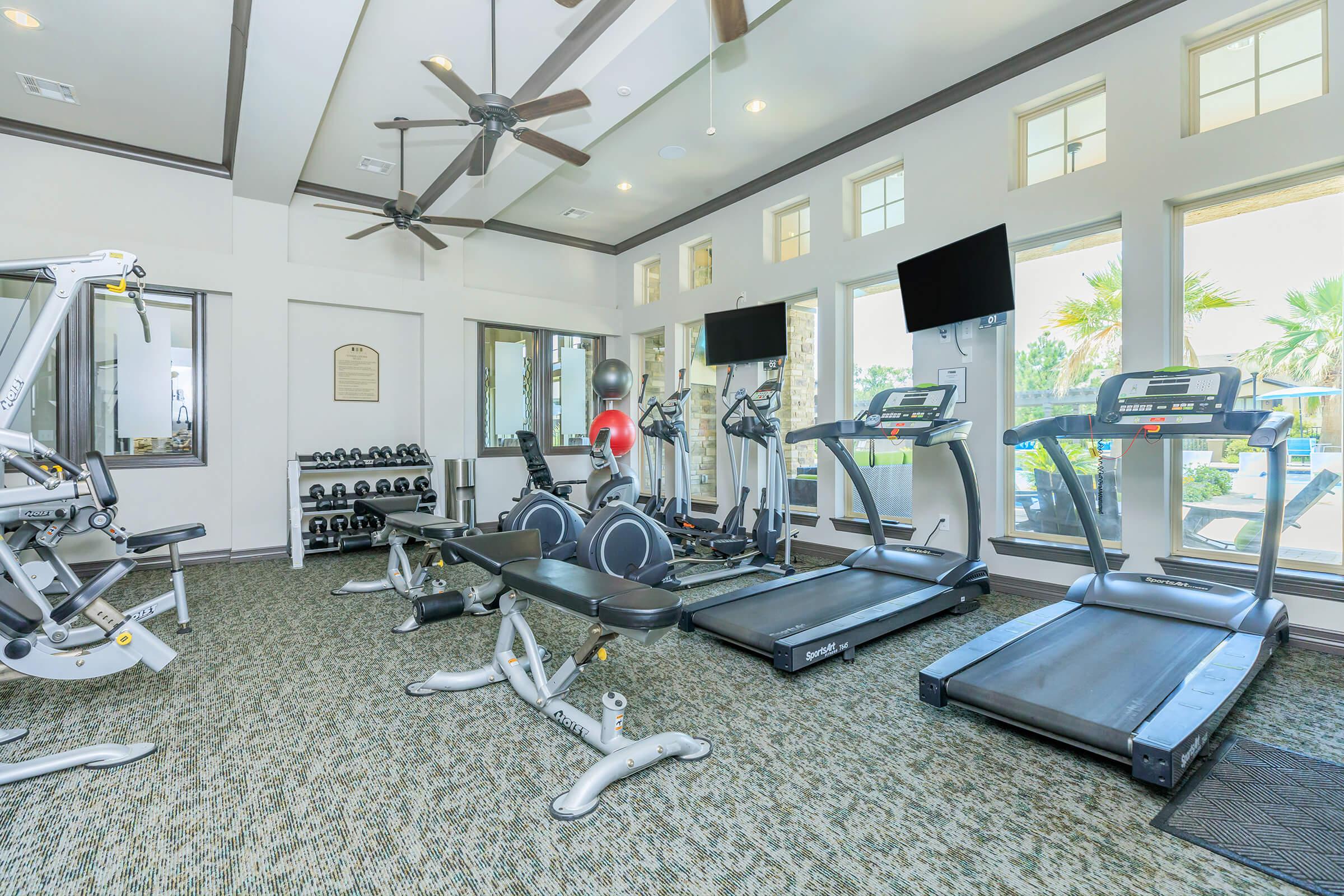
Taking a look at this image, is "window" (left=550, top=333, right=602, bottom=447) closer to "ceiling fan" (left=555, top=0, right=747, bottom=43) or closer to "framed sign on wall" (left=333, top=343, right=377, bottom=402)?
"framed sign on wall" (left=333, top=343, right=377, bottom=402)

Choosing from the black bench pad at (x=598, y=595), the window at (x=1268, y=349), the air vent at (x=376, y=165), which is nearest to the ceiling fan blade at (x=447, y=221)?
the air vent at (x=376, y=165)

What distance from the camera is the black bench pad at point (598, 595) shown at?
1.85 metres

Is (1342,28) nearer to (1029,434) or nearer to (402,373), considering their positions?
(1029,434)

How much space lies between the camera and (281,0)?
10.3 ft

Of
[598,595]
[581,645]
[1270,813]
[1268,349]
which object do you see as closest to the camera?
[1270,813]

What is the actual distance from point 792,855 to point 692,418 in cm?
563

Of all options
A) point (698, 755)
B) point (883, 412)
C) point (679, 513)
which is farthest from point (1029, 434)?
point (679, 513)

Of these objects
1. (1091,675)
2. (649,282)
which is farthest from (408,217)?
(1091,675)

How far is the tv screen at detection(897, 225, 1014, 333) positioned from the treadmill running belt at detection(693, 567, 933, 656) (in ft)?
6.36

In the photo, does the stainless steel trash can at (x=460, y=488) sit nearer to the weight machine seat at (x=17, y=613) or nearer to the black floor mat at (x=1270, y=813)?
the weight machine seat at (x=17, y=613)

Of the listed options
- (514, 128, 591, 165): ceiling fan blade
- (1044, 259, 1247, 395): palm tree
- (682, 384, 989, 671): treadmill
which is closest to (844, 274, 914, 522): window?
(682, 384, 989, 671): treadmill

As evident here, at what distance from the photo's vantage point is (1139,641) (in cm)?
272

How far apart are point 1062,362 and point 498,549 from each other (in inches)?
155

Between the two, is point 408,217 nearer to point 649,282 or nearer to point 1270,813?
point 649,282
